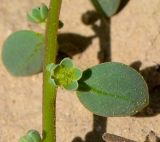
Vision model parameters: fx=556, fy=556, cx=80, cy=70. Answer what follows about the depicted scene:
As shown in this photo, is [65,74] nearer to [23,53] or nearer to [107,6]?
[23,53]

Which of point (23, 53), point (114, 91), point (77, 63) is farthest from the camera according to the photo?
point (77, 63)

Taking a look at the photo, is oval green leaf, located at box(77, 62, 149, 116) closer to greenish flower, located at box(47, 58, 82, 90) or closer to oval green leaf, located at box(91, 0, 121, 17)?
greenish flower, located at box(47, 58, 82, 90)

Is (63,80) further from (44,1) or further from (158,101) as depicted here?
(44,1)

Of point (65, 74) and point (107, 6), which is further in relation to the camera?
point (107, 6)

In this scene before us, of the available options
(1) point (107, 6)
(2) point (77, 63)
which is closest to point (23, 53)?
(2) point (77, 63)

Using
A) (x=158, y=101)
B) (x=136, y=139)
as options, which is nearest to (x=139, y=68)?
(x=158, y=101)

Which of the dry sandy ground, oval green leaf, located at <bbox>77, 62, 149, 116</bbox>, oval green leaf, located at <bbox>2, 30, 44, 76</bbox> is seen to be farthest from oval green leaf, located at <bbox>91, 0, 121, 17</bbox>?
oval green leaf, located at <bbox>77, 62, 149, 116</bbox>

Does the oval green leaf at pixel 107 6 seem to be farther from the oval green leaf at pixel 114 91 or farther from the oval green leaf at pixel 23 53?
the oval green leaf at pixel 114 91
